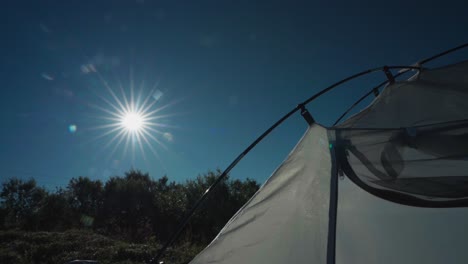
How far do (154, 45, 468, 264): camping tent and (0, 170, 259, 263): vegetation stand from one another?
12.7 feet

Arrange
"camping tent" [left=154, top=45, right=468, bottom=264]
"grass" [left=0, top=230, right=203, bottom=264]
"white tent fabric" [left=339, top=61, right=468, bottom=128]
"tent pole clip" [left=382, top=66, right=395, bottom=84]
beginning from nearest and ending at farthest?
"camping tent" [left=154, top=45, right=468, bottom=264], "white tent fabric" [left=339, top=61, right=468, bottom=128], "tent pole clip" [left=382, top=66, right=395, bottom=84], "grass" [left=0, top=230, right=203, bottom=264]

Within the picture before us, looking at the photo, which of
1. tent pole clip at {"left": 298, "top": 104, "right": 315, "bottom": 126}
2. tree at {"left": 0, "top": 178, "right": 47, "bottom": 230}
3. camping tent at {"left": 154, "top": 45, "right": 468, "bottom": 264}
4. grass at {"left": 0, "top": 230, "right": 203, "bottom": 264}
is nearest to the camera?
camping tent at {"left": 154, "top": 45, "right": 468, "bottom": 264}

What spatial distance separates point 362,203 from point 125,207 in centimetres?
1809

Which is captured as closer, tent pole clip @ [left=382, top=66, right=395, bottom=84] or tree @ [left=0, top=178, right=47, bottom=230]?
tent pole clip @ [left=382, top=66, right=395, bottom=84]

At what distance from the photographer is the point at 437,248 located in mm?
1268

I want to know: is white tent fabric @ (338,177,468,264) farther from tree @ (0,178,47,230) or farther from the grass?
tree @ (0,178,47,230)

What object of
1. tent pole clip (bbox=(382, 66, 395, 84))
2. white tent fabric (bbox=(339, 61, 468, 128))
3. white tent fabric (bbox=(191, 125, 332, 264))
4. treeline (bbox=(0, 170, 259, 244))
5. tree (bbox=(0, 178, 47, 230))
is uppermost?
tree (bbox=(0, 178, 47, 230))

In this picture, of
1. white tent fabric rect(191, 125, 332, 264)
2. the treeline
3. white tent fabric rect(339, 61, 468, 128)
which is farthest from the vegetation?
white tent fabric rect(339, 61, 468, 128)

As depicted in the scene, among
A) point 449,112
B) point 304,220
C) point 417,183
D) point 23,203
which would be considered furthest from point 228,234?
point 23,203

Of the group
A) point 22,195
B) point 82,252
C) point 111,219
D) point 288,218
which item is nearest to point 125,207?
point 111,219

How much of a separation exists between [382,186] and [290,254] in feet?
2.19

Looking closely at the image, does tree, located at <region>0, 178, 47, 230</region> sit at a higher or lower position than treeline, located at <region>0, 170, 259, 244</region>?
higher

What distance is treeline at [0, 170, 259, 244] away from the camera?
33.0 feet

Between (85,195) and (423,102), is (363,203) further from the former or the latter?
(85,195)
